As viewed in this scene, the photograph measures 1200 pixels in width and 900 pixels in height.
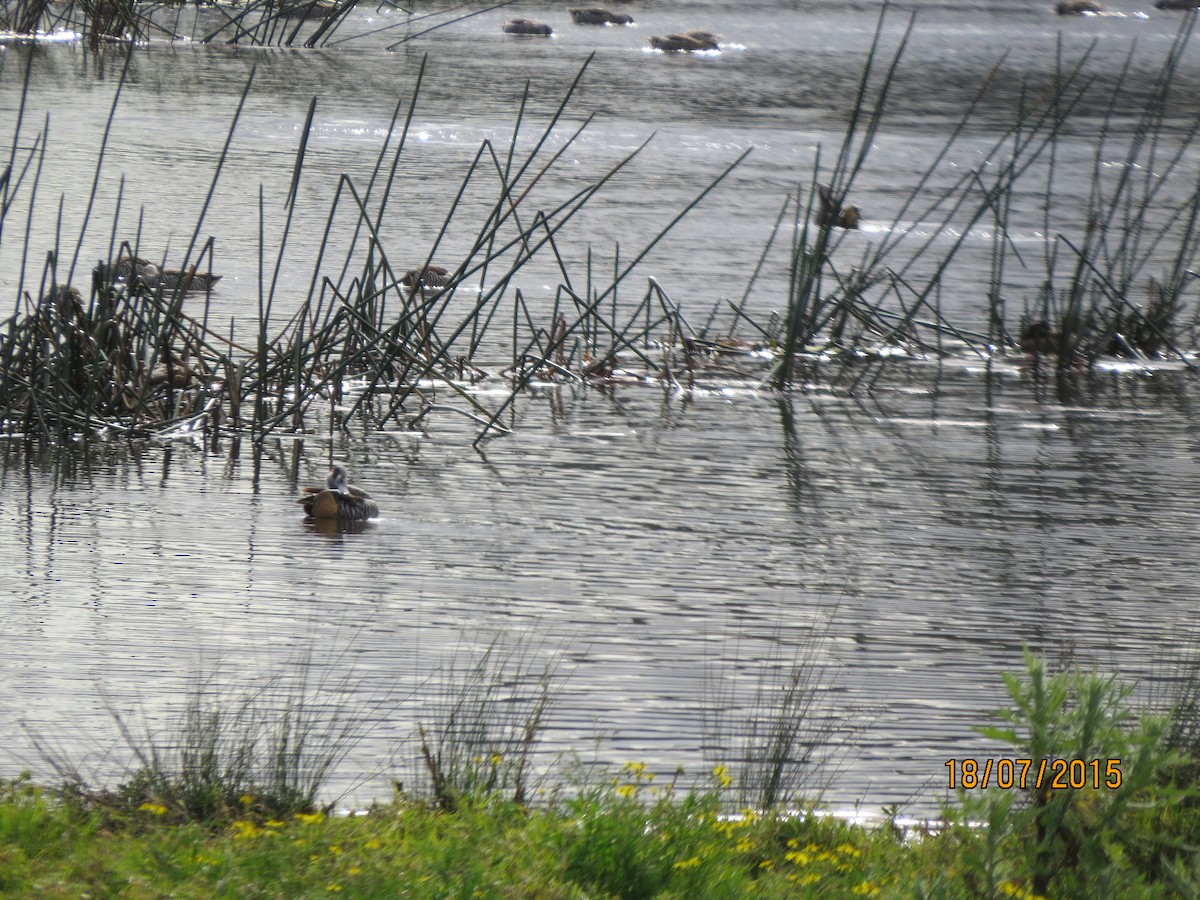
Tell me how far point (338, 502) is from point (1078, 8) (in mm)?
44989

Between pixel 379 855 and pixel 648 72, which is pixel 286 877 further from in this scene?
pixel 648 72

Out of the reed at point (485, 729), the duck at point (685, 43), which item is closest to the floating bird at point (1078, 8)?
the duck at point (685, 43)

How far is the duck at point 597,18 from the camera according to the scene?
3956cm

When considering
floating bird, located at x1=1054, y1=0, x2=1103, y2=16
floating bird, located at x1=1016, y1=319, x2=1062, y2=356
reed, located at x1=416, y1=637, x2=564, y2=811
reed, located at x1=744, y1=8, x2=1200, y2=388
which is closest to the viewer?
reed, located at x1=416, y1=637, x2=564, y2=811

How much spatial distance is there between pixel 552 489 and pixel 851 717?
274 cm

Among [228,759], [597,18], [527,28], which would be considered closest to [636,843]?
[228,759]

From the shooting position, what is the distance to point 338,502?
6.66 meters

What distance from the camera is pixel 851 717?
194 inches

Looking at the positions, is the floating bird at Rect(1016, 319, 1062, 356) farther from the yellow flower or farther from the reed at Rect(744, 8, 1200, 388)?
the yellow flower

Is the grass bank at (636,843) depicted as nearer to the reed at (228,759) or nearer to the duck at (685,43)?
the reed at (228,759)

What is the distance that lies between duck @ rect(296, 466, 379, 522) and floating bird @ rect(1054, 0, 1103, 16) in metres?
44.7

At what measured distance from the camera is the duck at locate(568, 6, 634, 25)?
39562mm

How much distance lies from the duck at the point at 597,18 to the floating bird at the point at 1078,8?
14.0 m

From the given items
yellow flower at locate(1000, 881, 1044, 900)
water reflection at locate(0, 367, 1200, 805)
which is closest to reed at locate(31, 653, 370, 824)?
water reflection at locate(0, 367, 1200, 805)
